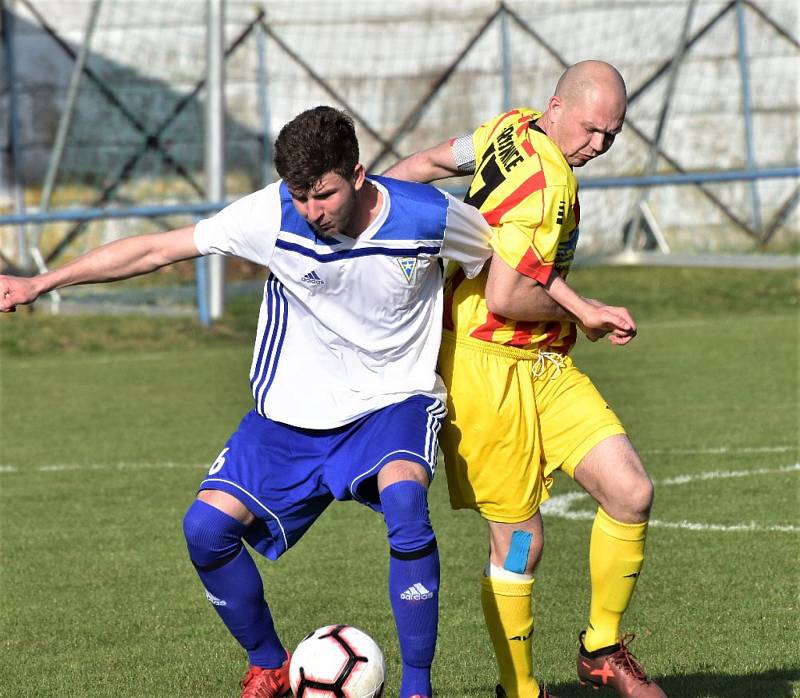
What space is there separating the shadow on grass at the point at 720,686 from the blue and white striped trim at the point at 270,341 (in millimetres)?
1405

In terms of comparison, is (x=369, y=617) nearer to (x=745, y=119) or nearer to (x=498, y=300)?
(x=498, y=300)

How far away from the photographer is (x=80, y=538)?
24.2ft

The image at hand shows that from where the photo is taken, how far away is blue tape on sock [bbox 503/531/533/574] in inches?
188

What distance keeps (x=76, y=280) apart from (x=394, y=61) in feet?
58.9

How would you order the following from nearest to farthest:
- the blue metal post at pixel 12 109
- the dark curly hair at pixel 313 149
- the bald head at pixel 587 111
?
the dark curly hair at pixel 313 149 < the bald head at pixel 587 111 < the blue metal post at pixel 12 109

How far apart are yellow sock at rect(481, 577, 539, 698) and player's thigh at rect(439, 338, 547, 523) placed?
0.75 feet

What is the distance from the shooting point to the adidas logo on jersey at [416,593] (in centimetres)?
420

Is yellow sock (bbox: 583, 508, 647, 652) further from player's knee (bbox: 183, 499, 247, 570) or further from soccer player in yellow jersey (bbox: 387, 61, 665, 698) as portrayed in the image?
player's knee (bbox: 183, 499, 247, 570)

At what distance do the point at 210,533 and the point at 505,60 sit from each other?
18033 millimetres

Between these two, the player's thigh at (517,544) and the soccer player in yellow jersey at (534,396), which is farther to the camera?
the player's thigh at (517,544)

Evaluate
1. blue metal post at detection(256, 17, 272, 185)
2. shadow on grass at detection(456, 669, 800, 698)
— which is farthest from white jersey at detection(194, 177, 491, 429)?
blue metal post at detection(256, 17, 272, 185)

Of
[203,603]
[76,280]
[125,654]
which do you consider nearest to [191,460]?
[203,603]

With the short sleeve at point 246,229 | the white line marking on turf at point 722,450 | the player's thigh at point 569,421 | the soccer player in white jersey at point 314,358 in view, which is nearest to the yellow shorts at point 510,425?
the player's thigh at point 569,421

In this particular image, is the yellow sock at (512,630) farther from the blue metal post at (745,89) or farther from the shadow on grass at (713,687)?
the blue metal post at (745,89)
